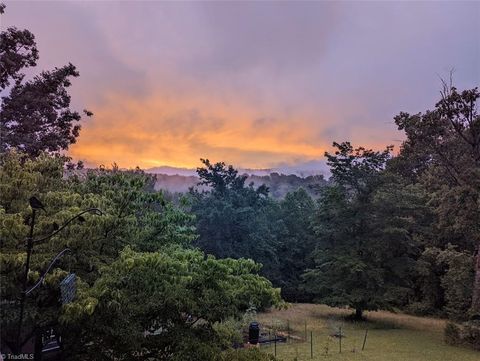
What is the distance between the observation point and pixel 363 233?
24953mm

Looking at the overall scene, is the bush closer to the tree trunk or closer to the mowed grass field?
the mowed grass field

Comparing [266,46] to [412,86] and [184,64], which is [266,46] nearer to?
[184,64]

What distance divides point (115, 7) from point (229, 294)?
949cm

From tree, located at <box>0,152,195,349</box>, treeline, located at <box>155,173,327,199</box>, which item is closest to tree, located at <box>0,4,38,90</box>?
tree, located at <box>0,152,195,349</box>

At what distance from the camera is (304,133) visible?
86.3 ft

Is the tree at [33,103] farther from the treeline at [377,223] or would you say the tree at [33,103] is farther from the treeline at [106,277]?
the treeline at [377,223]

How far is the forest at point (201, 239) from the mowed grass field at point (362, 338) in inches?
52.0

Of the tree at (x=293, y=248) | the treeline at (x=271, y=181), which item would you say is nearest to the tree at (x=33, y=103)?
the tree at (x=293, y=248)

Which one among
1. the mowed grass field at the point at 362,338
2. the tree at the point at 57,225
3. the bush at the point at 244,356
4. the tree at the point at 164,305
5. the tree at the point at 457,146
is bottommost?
the mowed grass field at the point at 362,338

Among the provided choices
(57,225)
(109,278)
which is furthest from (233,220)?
(109,278)

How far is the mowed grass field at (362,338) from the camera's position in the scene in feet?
51.2

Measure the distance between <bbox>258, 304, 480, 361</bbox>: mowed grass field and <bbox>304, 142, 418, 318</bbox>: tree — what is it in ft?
5.36

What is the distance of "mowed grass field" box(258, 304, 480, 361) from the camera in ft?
51.2

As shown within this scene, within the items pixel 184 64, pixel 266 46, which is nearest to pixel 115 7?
pixel 184 64
